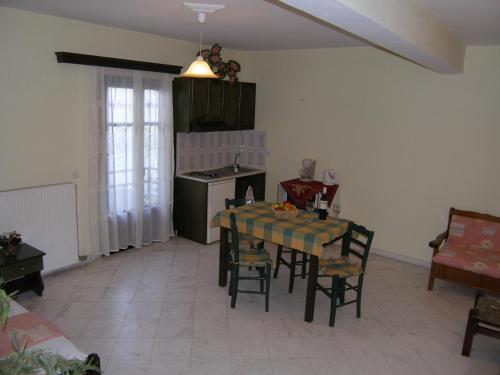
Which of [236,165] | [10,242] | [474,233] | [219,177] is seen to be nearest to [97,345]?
[10,242]

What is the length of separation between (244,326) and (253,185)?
295cm

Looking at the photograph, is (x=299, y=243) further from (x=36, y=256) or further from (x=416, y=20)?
(x=36, y=256)

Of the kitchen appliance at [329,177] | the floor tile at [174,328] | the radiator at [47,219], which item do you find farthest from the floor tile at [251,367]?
the kitchen appliance at [329,177]

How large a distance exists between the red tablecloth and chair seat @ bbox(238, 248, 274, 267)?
166cm

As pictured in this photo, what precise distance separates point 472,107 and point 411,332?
2656 mm

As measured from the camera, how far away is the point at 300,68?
5.98 m

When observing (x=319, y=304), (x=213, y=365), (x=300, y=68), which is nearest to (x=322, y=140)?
(x=300, y=68)

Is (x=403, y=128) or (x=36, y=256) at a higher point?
(x=403, y=128)

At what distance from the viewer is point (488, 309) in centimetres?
340

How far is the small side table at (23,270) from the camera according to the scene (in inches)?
143

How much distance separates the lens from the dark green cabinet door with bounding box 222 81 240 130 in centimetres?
598

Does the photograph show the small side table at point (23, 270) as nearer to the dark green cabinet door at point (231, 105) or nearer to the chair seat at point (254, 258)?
the chair seat at point (254, 258)

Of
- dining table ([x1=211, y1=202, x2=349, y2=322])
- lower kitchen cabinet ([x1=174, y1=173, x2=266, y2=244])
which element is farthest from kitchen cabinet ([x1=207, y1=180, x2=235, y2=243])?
dining table ([x1=211, y1=202, x2=349, y2=322])

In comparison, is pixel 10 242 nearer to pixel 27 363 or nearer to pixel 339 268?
pixel 27 363
